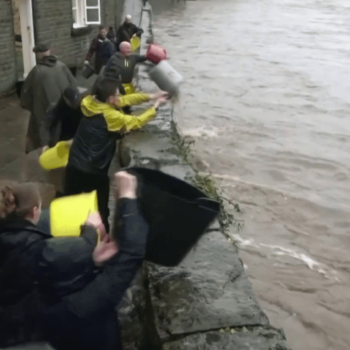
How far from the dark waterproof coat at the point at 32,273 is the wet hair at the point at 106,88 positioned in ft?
5.86

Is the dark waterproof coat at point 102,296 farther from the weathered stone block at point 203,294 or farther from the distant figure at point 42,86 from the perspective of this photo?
the distant figure at point 42,86

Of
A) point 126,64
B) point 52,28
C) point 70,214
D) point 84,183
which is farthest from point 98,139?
point 52,28

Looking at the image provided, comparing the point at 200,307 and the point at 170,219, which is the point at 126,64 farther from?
the point at 200,307

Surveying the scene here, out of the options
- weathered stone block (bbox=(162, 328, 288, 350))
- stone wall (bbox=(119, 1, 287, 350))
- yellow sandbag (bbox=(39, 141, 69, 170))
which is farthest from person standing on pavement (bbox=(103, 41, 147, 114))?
weathered stone block (bbox=(162, 328, 288, 350))

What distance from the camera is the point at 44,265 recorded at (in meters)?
2.27

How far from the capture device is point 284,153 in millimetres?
10078

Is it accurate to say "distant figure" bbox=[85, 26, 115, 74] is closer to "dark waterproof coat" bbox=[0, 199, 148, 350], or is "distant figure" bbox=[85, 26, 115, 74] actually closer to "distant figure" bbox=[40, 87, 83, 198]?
"distant figure" bbox=[40, 87, 83, 198]

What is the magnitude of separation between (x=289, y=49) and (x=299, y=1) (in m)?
22.3

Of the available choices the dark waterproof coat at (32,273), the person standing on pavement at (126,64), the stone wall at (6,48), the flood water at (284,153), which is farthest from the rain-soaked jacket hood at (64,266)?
the stone wall at (6,48)

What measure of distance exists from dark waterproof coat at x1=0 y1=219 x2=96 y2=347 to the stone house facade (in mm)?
8078

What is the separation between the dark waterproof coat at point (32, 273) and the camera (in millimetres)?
2258

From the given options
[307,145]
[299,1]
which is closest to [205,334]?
[307,145]

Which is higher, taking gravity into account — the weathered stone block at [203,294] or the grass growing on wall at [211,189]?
the weathered stone block at [203,294]

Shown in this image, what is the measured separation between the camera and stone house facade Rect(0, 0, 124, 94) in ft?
31.9
